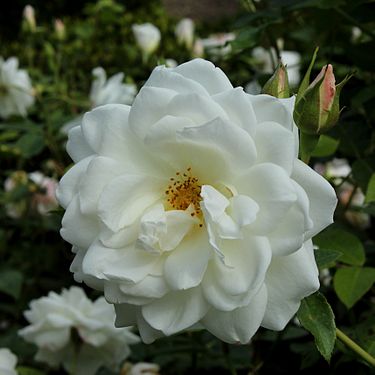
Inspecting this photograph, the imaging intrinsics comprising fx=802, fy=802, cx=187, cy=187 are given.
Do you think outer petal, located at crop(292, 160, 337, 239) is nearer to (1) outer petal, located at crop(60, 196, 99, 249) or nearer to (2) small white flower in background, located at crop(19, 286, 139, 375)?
(1) outer petal, located at crop(60, 196, 99, 249)

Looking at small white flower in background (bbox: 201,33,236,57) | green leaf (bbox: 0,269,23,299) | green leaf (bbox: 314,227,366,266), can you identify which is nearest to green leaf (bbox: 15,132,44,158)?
green leaf (bbox: 0,269,23,299)

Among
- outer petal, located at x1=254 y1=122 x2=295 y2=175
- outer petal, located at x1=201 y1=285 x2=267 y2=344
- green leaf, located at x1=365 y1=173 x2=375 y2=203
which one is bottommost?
green leaf, located at x1=365 y1=173 x2=375 y2=203

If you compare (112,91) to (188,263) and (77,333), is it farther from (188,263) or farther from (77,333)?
(188,263)

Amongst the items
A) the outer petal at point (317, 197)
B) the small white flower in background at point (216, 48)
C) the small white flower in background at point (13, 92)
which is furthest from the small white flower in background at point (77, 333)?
the small white flower in background at point (13, 92)

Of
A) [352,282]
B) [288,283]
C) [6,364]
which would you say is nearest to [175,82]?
[288,283]

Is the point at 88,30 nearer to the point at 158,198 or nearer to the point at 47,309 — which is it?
the point at 47,309

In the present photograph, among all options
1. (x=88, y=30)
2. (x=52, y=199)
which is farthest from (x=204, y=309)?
(x=88, y=30)
